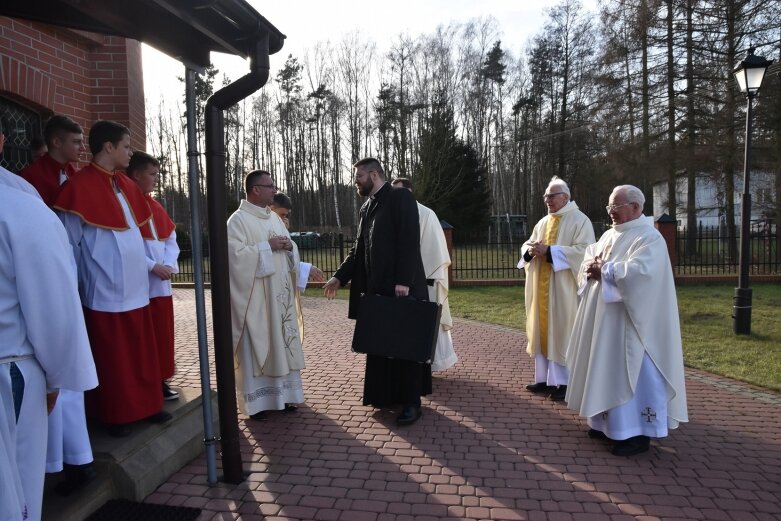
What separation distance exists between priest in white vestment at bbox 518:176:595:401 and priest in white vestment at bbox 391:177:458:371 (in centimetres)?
86

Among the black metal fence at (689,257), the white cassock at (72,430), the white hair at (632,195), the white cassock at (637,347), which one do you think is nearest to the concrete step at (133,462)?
the white cassock at (72,430)

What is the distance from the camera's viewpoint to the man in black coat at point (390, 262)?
4547 mm

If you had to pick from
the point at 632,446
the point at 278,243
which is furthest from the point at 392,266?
the point at 632,446

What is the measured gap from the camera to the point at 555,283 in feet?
17.8

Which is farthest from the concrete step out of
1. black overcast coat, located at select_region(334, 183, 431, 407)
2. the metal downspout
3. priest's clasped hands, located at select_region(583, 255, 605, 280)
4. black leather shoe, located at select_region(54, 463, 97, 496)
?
priest's clasped hands, located at select_region(583, 255, 605, 280)

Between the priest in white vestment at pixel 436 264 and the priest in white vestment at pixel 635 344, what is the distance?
185cm

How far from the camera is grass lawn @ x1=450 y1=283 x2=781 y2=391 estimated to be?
650 centimetres

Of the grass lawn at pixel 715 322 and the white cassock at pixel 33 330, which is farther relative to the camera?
the grass lawn at pixel 715 322

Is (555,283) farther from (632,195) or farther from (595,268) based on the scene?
(632,195)

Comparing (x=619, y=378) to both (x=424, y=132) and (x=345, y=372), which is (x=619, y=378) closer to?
(x=345, y=372)

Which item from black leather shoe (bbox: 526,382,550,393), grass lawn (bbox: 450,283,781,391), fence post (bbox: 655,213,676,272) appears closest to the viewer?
black leather shoe (bbox: 526,382,550,393)

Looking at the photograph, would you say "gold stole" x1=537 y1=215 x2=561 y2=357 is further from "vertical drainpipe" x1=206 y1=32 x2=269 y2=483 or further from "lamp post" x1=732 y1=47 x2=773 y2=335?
"lamp post" x1=732 y1=47 x2=773 y2=335

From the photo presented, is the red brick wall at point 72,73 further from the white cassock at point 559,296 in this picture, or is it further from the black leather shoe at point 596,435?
the black leather shoe at point 596,435

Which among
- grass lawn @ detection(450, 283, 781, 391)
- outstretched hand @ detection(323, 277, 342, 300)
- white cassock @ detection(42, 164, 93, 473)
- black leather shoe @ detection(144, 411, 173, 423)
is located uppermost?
outstretched hand @ detection(323, 277, 342, 300)
